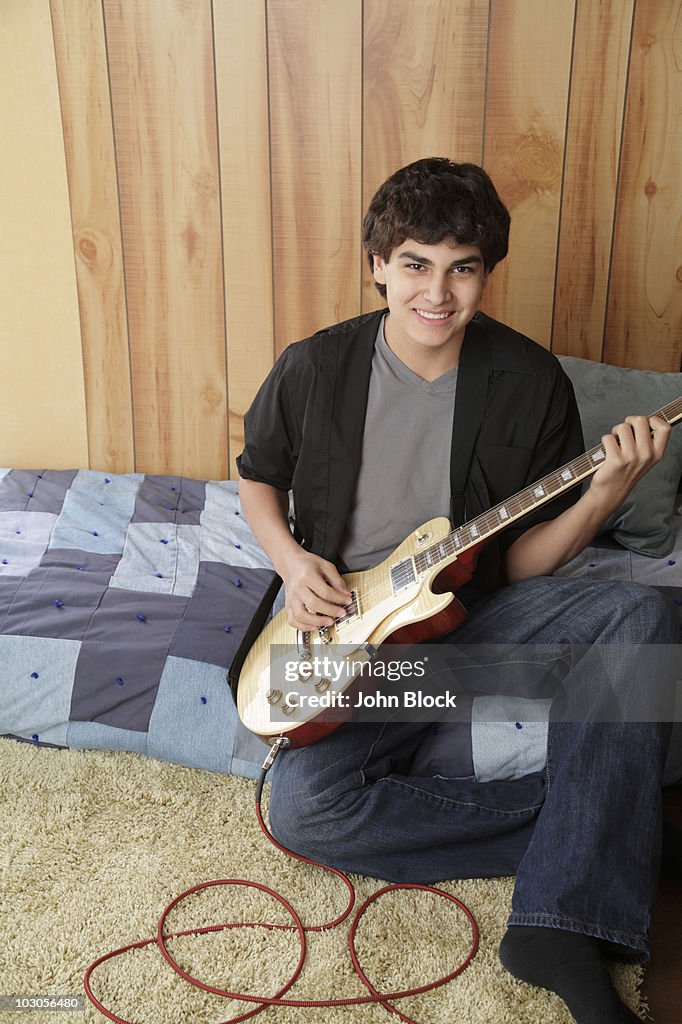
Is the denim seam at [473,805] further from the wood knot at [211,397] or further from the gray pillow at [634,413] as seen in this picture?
the wood knot at [211,397]

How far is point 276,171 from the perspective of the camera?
2129 millimetres

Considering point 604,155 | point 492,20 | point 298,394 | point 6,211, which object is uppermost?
point 492,20

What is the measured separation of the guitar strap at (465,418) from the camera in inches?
59.9

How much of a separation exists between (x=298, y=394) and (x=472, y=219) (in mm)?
416

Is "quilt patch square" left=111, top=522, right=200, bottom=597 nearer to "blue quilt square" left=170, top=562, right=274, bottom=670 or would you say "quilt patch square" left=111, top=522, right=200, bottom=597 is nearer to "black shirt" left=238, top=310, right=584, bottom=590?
"blue quilt square" left=170, top=562, right=274, bottom=670

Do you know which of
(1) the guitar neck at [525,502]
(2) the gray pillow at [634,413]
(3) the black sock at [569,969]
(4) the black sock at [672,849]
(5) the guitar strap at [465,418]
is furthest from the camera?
(2) the gray pillow at [634,413]

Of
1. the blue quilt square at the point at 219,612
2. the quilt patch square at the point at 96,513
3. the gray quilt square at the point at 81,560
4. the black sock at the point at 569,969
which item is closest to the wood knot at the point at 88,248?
the quilt patch square at the point at 96,513

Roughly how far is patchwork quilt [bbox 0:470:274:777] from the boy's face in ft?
2.22

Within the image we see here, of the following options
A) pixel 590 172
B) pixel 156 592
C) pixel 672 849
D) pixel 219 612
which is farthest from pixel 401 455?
pixel 590 172

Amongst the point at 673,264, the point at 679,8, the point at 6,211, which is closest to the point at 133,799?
the point at 6,211

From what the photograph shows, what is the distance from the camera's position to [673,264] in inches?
83.4

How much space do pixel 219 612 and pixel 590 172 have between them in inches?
50.1

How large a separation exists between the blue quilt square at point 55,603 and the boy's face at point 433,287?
2.74 ft

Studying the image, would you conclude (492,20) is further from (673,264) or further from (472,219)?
(472,219)
